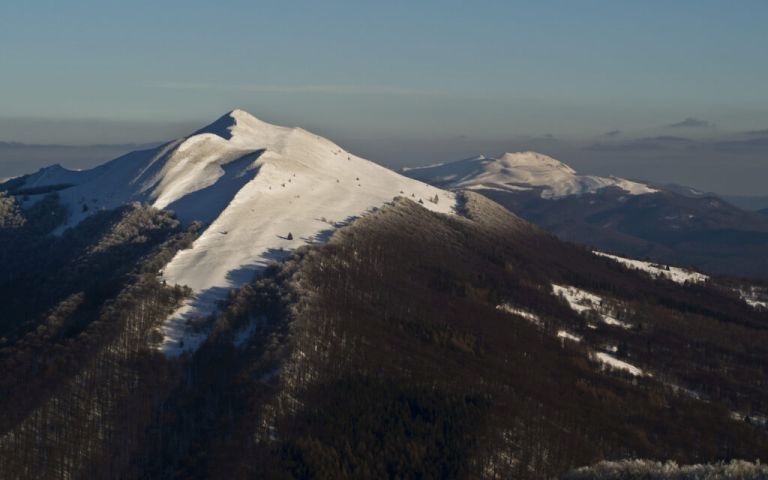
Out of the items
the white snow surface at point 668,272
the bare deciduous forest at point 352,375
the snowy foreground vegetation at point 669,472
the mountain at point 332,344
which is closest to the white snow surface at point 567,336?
the mountain at point 332,344

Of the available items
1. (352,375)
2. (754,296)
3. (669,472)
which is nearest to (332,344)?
(352,375)

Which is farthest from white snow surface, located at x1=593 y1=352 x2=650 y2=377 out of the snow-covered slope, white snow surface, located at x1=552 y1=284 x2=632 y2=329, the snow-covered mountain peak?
the snow-covered mountain peak

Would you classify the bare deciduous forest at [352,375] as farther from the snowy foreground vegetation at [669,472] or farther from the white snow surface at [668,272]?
the white snow surface at [668,272]

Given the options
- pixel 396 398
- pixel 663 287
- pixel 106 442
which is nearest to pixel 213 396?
pixel 106 442

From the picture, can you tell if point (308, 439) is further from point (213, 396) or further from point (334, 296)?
point (334, 296)

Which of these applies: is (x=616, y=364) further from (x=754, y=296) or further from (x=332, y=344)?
(x=754, y=296)
